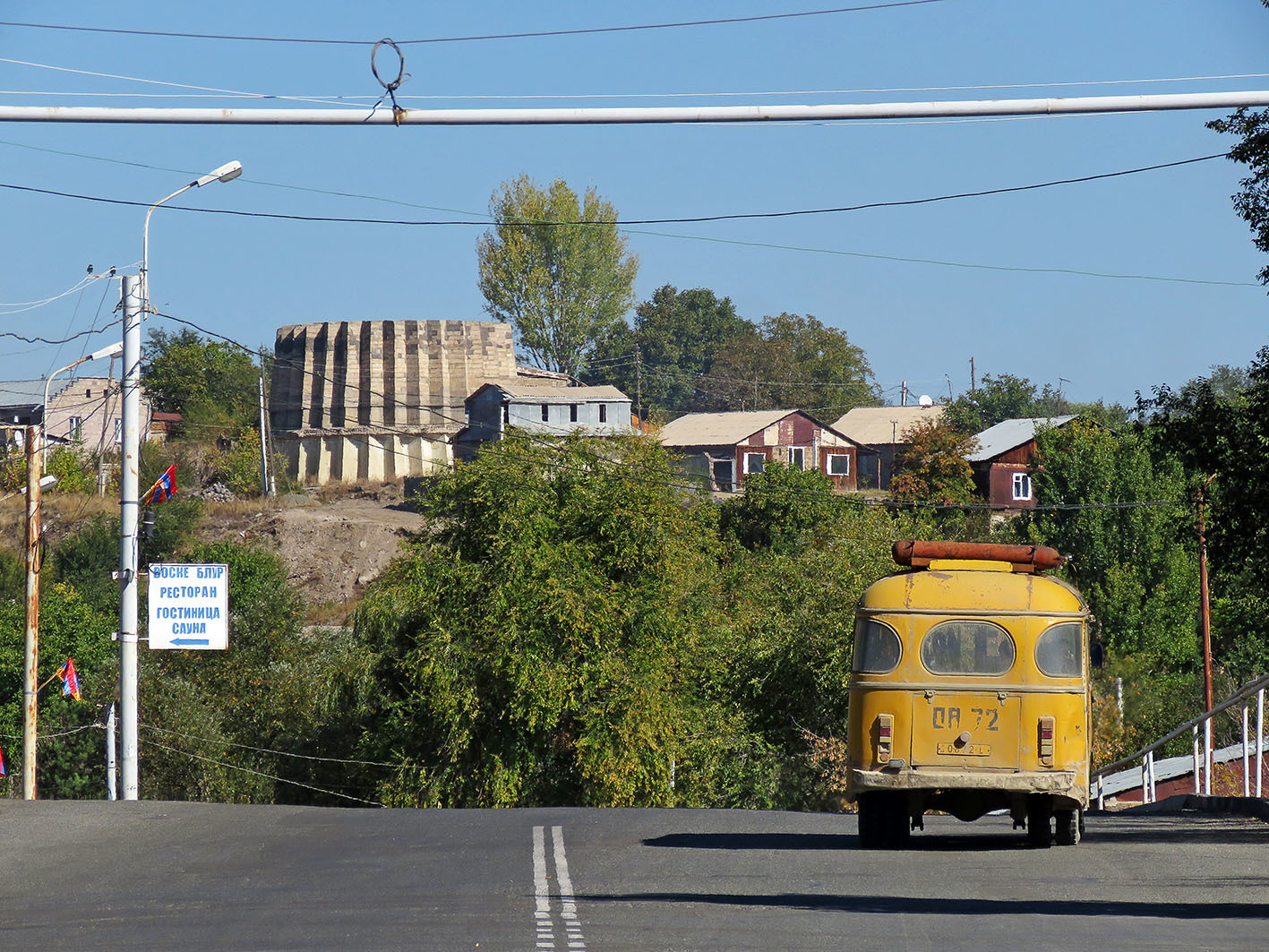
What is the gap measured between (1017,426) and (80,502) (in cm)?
6110

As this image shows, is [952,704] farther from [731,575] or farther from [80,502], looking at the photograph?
[80,502]

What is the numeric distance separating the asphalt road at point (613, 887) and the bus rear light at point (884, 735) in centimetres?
95

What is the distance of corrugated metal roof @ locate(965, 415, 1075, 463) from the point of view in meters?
92.3

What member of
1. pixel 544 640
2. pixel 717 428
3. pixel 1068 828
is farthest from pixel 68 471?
pixel 1068 828

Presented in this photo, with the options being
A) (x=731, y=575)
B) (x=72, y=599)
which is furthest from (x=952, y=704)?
(x=72, y=599)

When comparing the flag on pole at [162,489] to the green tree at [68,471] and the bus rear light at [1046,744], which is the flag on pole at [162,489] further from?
the green tree at [68,471]

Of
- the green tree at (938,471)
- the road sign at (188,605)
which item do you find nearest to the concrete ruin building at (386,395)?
the green tree at (938,471)

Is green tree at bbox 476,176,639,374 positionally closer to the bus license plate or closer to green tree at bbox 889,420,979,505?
green tree at bbox 889,420,979,505

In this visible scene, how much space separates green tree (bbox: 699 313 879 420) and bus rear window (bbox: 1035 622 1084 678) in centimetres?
11668

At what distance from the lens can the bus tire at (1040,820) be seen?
47.6 feet

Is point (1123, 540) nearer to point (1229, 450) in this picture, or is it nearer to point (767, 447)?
point (767, 447)

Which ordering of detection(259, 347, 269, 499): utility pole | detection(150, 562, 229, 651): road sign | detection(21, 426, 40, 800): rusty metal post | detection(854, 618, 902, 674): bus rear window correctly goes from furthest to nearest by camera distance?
1. detection(259, 347, 269, 499): utility pole
2. detection(21, 426, 40, 800): rusty metal post
3. detection(150, 562, 229, 651): road sign
4. detection(854, 618, 902, 674): bus rear window

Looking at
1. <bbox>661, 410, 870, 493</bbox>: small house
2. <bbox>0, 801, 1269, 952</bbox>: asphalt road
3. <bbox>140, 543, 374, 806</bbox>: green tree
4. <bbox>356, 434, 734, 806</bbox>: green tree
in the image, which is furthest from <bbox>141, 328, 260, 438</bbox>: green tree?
<bbox>0, 801, 1269, 952</bbox>: asphalt road

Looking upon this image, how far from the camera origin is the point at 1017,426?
98312 mm
